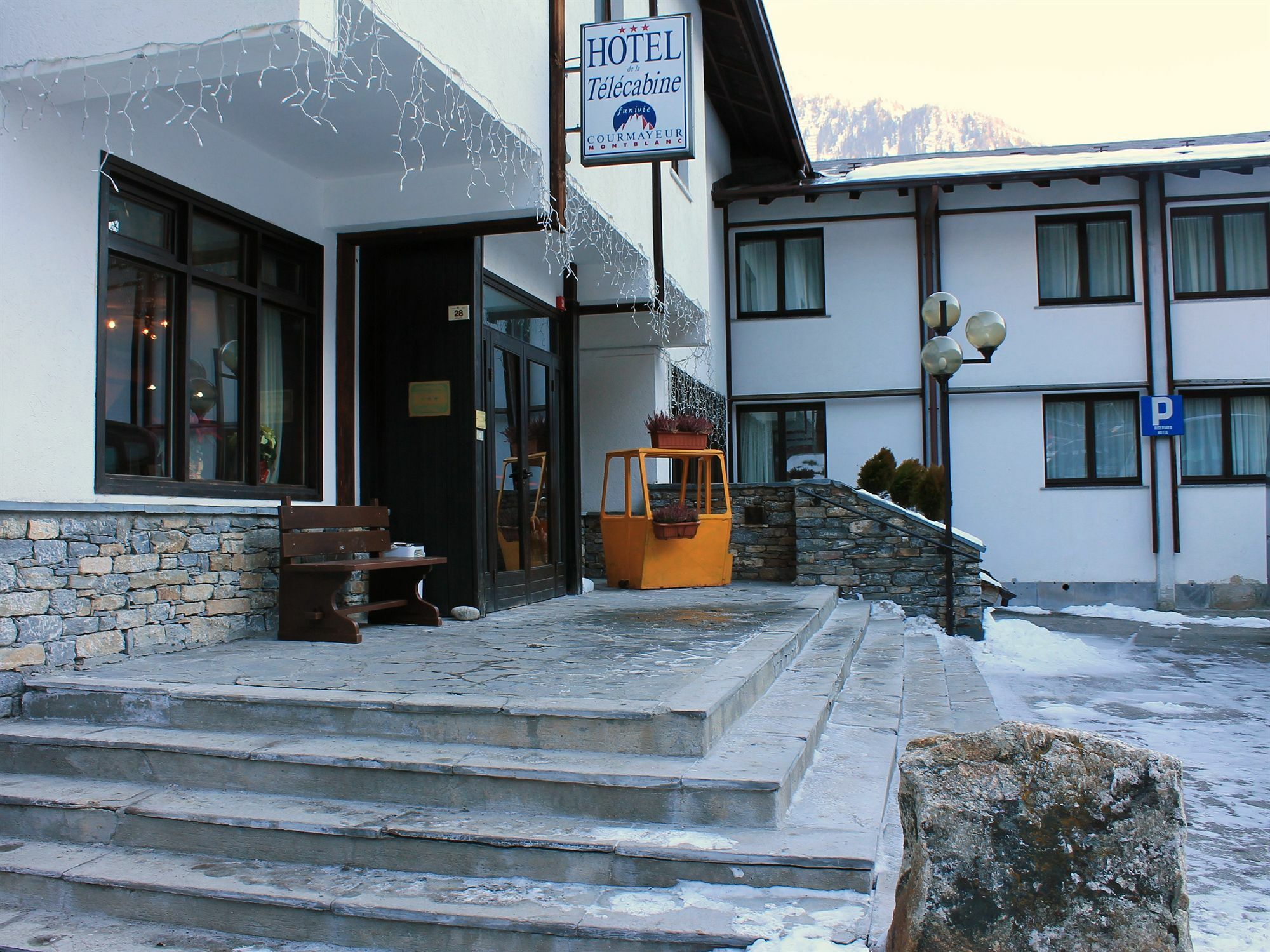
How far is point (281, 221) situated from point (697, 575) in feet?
16.2

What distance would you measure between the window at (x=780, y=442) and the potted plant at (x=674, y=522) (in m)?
5.82

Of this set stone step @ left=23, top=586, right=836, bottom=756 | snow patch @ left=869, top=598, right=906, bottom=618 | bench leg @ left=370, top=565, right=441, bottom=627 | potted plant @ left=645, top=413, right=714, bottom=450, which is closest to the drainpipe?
snow patch @ left=869, top=598, right=906, bottom=618

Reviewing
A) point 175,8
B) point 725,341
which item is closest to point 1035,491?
point 725,341

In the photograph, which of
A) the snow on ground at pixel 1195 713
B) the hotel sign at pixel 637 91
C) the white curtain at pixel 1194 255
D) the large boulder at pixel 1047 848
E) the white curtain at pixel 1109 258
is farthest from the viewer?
the white curtain at pixel 1109 258

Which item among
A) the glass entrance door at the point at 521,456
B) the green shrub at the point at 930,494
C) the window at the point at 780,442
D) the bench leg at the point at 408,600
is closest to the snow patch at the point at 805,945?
the bench leg at the point at 408,600

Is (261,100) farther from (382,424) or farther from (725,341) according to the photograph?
(725,341)

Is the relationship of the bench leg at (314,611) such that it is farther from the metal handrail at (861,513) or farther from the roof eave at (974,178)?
the roof eave at (974,178)

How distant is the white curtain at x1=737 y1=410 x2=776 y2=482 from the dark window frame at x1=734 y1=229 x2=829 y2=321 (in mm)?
1452

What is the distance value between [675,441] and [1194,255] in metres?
9.26

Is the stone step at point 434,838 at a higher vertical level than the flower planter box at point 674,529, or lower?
lower

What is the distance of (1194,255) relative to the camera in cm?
1430

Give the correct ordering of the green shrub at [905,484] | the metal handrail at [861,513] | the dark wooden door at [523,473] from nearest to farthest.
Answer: the dark wooden door at [523,473]
the metal handrail at [861,513]
the green shrub at [905,484]

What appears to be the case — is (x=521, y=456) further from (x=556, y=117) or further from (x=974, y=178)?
(x=974, y=178)

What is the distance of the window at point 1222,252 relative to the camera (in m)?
14.1
